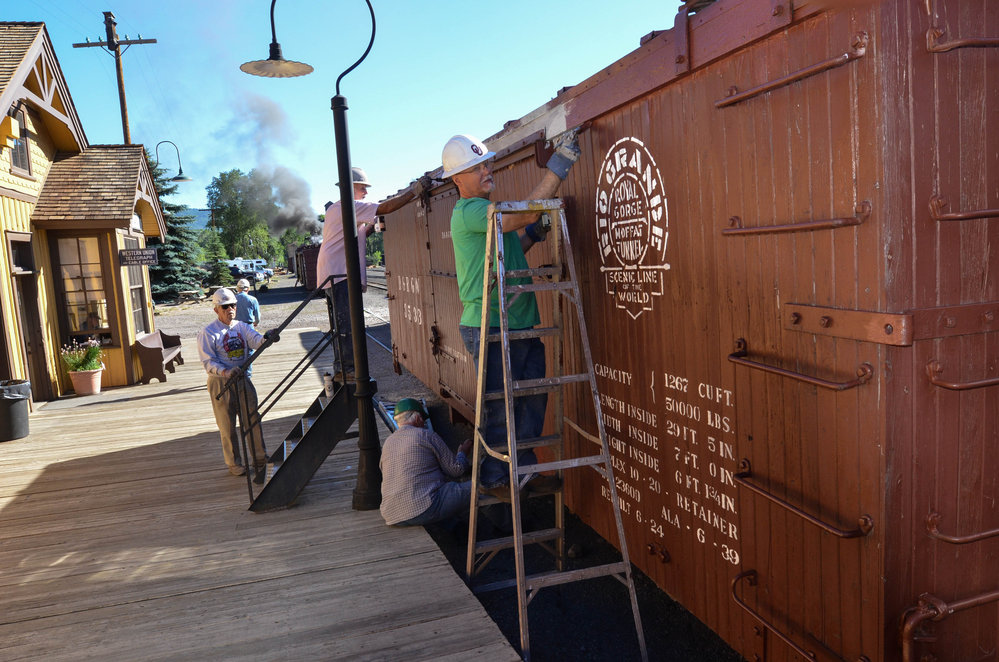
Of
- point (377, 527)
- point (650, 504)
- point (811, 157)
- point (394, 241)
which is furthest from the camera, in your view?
point (394, 241)

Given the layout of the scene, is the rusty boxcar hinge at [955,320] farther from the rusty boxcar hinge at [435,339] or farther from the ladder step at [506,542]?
the rusty boxcar hinge at [435,339]

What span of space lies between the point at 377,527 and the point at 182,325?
22713 millimetres

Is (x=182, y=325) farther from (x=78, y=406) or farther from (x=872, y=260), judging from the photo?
(x=872, y=260)

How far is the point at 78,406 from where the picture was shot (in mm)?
10703

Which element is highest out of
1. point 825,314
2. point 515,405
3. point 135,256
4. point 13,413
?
point 135,256

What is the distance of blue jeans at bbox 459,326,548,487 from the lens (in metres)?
4.10

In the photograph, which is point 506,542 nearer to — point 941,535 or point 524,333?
point 524,333

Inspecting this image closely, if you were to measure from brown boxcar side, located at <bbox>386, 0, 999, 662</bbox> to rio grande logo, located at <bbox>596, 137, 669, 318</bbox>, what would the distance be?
0.02 m

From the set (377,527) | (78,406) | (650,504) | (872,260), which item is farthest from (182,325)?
(872,260)

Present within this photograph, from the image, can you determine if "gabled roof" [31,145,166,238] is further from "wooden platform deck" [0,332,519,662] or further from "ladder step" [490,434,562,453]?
"ladder step" [490,434,562,453]

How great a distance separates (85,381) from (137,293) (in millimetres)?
2600

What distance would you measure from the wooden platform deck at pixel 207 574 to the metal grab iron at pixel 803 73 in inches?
106

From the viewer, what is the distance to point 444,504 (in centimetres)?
483

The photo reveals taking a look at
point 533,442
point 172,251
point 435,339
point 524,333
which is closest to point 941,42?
point 524,333
